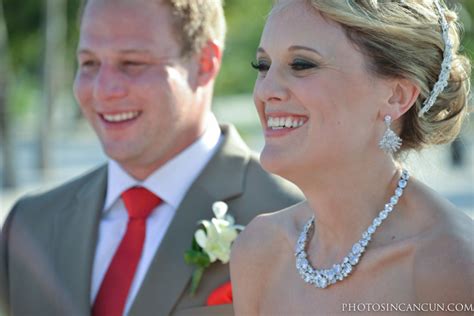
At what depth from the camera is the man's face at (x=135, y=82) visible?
388 cm

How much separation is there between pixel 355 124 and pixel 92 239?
1.63 m

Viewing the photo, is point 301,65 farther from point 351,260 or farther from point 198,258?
point 198,258

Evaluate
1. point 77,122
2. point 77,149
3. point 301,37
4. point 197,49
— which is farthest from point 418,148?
point 77,122

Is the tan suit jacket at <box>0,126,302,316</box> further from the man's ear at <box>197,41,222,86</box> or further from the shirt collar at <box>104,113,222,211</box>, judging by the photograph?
the man's ear at <box>197,41,222,86</box>

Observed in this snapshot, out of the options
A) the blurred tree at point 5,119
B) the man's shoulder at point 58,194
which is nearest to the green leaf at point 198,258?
the man's shoulder at point 58,194

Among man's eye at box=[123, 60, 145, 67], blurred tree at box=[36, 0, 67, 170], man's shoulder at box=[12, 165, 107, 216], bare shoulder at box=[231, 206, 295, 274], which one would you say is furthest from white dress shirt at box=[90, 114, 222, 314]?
blurred tree at box=[36, 0, 67, 170]

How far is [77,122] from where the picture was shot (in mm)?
39062

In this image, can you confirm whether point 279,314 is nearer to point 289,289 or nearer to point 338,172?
point 289,289

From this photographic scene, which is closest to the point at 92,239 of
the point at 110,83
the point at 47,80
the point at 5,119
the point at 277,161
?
the point at 110,83

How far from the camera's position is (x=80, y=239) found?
13.0ft

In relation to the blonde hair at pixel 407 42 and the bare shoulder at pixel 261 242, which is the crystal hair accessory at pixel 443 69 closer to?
the blonde hair at pixel 407 42

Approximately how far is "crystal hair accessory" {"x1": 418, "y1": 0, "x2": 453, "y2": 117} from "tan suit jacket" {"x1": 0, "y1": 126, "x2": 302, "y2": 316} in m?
1.14

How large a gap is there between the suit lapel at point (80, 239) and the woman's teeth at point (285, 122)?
143 centimetres

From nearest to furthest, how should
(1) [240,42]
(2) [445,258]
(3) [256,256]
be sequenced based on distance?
(2) [445,258] → (3) [256,256] → (1) [240,42]
